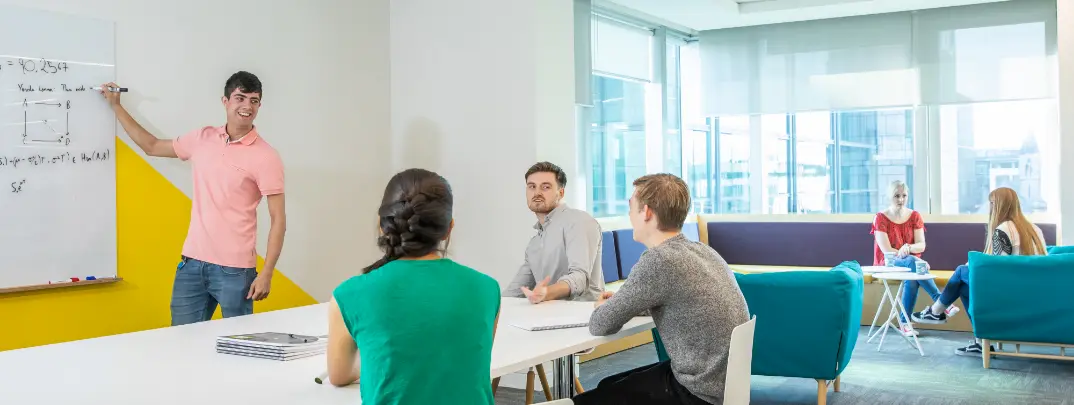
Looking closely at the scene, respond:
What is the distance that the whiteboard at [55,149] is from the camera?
390 centimetres

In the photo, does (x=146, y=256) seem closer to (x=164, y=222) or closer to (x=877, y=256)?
(x=164, y=222)

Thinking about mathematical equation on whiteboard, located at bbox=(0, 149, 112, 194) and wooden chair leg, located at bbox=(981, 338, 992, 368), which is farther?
wooden chair leg, located at bbox=(981, 338, 992, 368)

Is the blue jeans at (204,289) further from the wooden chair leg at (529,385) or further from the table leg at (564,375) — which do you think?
the table leg at (564,375)

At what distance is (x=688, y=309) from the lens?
9.08 ft

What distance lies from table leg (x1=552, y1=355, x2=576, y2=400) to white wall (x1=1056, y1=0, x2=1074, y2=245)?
17.2ft

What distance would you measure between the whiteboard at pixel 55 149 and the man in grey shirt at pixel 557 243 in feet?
6.36

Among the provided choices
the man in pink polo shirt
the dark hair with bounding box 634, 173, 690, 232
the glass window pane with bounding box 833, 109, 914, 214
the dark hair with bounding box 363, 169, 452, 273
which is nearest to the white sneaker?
the glass window pane with bounding box 833, 109, 914, 214

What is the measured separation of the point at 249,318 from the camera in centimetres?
323

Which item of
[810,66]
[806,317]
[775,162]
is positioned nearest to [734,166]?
[775,162]

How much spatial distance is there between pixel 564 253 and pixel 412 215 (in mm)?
2334

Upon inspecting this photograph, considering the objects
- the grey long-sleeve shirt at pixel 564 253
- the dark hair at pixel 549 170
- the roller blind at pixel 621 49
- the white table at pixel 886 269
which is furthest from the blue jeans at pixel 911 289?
the dark hair at pixel 549 170

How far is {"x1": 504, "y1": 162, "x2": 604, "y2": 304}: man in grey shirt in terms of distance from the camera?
13.6ft

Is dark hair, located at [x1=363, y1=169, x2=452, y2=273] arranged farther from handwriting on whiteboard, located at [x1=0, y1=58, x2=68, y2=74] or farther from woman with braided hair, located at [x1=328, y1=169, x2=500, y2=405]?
handwriting on whiteboard, located at [x1=0, y1=58, x2=68, y2=74]

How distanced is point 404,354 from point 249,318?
1.57 metres
